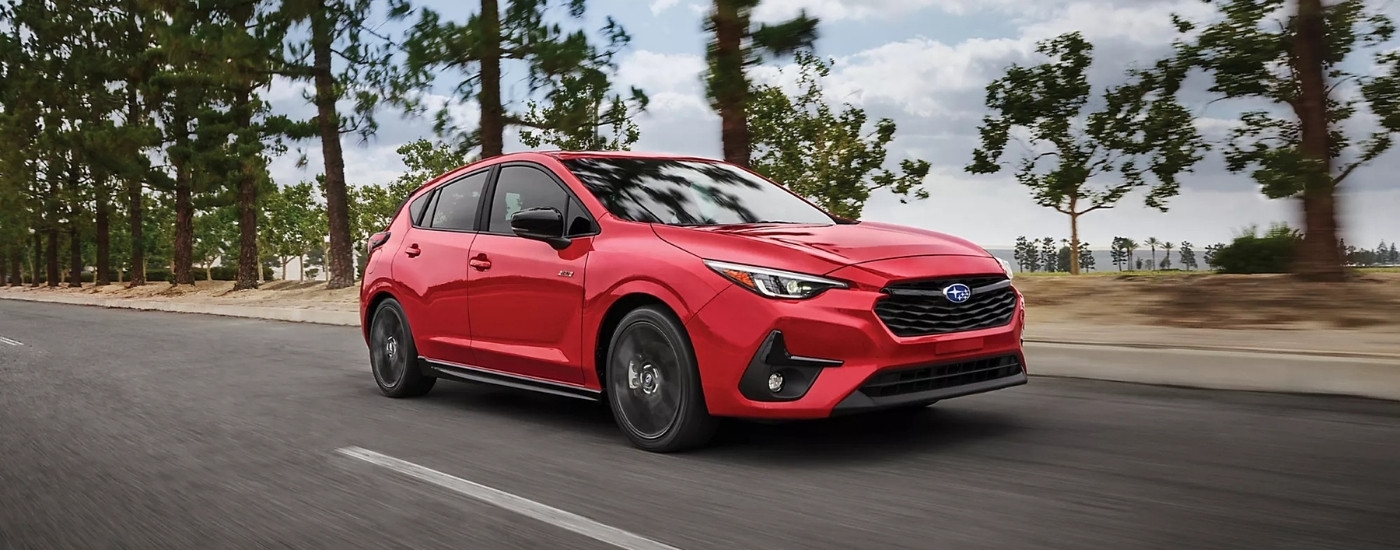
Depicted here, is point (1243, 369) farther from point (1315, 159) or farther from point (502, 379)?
point (502, 379)

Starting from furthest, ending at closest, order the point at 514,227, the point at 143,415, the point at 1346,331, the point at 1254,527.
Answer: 1. the point at 1346,331
2. the point at 143,415
3. the point at 514,227
4. the point at 1254,527

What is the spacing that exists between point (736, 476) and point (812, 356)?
0.65 meters

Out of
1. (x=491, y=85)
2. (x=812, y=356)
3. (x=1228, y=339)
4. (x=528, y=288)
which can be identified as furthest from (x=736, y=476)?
(x=491, y=85)

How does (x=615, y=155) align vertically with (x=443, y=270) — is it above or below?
above

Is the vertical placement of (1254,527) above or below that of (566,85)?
below

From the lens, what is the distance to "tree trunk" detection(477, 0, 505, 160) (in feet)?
58.7

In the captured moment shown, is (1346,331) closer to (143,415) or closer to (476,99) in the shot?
(143,415)

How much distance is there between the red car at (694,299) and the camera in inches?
210

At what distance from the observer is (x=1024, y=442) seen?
5.94m

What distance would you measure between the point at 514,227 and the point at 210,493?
2.08 meters

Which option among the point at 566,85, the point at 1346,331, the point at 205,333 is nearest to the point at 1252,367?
the point at 1346,331

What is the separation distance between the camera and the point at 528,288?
6.75m

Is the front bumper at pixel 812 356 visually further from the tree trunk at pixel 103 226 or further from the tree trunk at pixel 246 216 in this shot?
the tree trunk at pixel 103 226

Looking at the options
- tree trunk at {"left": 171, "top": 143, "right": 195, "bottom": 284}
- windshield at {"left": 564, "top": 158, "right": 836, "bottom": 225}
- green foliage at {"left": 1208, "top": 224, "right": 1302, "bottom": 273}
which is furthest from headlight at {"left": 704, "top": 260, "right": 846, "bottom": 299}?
tree trunk at {"left": 171, "top": 143, "right": 195, "bottom": 284}
